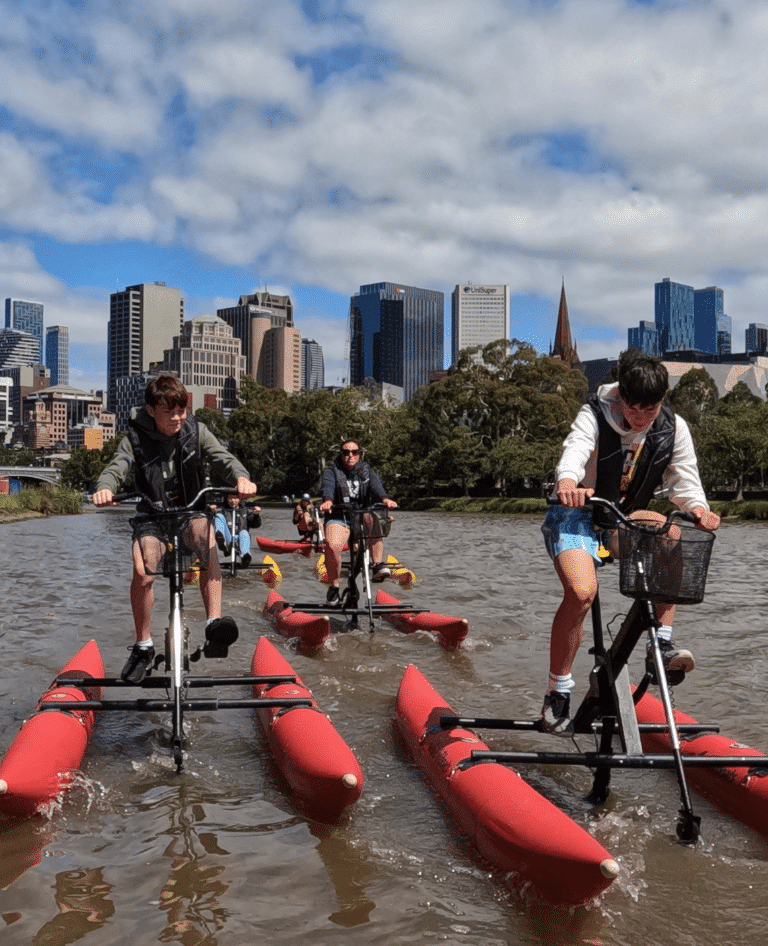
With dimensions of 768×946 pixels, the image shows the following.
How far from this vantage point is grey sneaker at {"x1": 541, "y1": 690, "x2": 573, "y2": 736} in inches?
177

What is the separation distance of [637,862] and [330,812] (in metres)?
1.38

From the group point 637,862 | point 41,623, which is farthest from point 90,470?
point 637,862

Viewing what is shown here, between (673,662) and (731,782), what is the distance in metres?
0.72

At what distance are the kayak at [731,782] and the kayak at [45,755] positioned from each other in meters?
3.01

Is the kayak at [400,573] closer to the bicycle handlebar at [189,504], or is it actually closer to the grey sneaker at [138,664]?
the grey sneaker at [138,664]

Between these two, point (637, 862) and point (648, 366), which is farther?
point (648, 366)

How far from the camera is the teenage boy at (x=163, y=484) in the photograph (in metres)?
Result: 5.20

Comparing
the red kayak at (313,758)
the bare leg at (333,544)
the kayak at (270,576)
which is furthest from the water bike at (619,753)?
the kayak at (270,576)

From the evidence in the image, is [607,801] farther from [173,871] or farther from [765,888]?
[173,871]

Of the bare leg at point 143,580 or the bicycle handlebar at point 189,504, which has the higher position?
the bicycle handlebar at point 189,504

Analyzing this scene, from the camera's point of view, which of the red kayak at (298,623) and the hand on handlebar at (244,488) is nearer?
the hand on handlebar at (244,488)

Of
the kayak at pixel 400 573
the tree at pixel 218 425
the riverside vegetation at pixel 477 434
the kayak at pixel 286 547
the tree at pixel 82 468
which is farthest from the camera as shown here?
the tree at pixel 82 468

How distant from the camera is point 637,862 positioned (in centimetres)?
388

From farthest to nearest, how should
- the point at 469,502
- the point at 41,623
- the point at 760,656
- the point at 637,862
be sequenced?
the point at 469,502 → the point at 41,623 → the point at 760,656 → the point at 637,862
